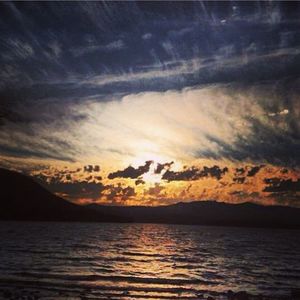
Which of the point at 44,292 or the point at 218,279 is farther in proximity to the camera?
the point at 218,279

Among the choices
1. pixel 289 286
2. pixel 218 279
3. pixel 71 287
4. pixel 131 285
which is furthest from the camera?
pixel 218 279

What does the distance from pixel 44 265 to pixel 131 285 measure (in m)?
16.5

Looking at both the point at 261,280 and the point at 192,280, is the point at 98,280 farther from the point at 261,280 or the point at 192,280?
the point at 261,280

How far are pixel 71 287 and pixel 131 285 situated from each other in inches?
230

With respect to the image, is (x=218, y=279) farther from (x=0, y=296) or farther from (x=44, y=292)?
(x=0, y=296)

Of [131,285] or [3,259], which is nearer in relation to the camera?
[131,285]

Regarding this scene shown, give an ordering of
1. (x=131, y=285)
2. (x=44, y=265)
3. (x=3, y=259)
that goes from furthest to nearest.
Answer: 1. (x=3, y=259)
2. (x=44, y=265)
3. (x=131, y=285)

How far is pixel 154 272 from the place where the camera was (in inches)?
1833

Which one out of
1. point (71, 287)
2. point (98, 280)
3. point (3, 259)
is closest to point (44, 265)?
point (3, 259)

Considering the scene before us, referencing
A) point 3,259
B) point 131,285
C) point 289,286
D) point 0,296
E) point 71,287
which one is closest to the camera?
point 0,296

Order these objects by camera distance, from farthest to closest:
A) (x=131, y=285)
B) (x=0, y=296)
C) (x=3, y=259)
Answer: (x=3, y=259), (x=131, y=285), (x=0, y=296)

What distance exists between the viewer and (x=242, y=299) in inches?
1222

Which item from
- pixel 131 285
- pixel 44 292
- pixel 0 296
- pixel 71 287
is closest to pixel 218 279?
pixel 131 285

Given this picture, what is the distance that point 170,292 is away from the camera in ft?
110
